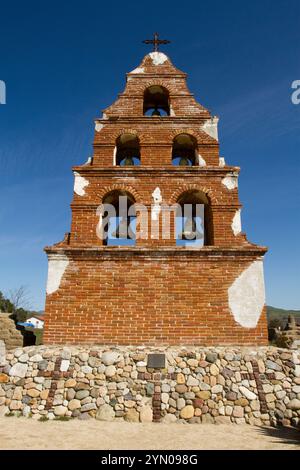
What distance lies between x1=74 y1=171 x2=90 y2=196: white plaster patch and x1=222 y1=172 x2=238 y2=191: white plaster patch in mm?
3753

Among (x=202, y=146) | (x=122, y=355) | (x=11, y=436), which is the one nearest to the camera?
(x=11, y=436)

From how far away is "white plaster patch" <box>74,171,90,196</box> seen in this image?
359 inches

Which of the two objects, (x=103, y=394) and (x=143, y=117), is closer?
(x=103, y=394)

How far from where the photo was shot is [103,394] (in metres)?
6.78

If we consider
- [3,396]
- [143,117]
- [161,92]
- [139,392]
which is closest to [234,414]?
[139,392]

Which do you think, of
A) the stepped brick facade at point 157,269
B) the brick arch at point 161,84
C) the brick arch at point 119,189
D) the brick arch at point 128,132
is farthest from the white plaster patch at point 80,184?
the brick arch at point 161,84

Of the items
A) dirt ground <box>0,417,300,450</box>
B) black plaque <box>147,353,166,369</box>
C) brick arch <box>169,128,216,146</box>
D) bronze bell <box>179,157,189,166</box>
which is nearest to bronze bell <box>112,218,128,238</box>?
bronze bell <box>179,157,189,166</box>

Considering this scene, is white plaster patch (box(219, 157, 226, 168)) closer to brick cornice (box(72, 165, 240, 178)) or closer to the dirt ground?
brick cornice (box(72, 165, 240, 178))

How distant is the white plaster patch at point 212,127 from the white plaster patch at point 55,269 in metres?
5.48

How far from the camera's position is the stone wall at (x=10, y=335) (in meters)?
8.05

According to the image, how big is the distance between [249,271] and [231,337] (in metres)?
1.62

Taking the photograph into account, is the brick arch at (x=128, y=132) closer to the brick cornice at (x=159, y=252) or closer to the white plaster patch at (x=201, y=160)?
the white plaster patch at (x=201, y=160)

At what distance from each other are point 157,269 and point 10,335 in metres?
3.88
